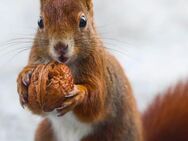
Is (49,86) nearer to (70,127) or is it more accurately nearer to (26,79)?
(26,79)

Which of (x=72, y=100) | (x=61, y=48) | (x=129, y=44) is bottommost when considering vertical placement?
(x=129, y=44)

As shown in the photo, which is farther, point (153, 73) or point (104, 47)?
point (153, 73)

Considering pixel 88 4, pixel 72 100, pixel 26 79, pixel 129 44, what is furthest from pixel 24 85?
pixel 129 44

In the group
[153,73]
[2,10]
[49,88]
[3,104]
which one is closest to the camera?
[49,88]

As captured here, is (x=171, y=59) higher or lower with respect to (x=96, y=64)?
lower

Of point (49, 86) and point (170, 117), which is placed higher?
point (49, 86)

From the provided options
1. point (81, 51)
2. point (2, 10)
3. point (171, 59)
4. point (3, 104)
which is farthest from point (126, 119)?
point (2, 10)

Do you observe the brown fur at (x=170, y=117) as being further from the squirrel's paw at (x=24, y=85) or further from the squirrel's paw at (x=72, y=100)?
the squirrel's paw at (x=24, y=85)

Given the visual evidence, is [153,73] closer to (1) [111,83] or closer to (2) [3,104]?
(2) [3,104]

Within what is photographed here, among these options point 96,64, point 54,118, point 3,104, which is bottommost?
point 3,104
